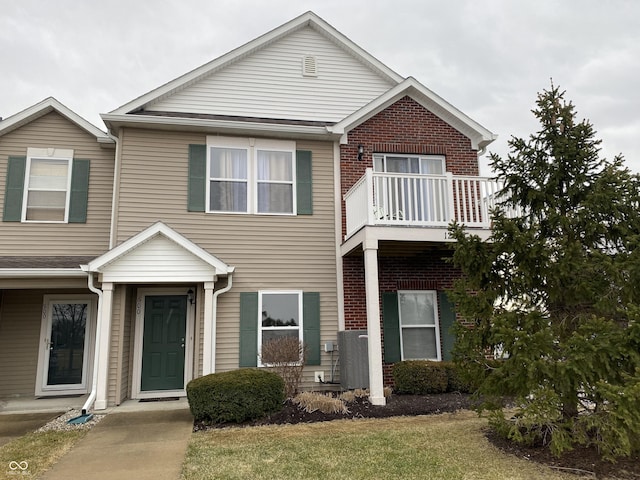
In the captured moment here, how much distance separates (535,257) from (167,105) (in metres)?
8.56

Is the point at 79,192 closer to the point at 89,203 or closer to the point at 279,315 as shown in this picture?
the point at 89,203

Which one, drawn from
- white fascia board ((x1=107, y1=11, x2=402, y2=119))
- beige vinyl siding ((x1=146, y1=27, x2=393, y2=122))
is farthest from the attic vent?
white fascia board ((x1=107, y1=11, x2=402, y2=119))

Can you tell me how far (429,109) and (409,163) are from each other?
1505 mm

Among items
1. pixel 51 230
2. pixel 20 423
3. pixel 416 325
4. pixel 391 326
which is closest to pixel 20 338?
pixel 51 230

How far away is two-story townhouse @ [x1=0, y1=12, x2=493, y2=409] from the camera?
28.9 ft

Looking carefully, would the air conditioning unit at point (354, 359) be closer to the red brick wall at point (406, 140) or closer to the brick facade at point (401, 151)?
the brick facade at point (401, 151)

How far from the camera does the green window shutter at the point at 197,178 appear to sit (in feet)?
31.3

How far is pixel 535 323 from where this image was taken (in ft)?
16.3

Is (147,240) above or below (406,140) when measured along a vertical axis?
below

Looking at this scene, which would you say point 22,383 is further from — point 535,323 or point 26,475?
point 535,323

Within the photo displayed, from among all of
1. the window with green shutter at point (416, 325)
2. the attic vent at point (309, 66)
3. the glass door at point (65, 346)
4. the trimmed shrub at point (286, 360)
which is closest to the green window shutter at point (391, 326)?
the window with green shutter at point (416, 325)

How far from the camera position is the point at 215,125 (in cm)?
961

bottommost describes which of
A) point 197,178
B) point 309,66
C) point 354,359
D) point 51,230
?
point 354,359

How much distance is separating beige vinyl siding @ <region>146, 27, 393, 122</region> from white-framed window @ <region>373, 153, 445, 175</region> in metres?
1.60
